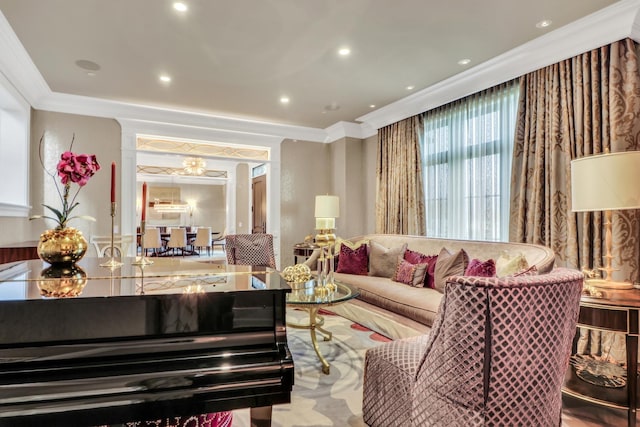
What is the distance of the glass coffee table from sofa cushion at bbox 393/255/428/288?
3.19ft

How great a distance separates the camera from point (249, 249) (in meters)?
4.29

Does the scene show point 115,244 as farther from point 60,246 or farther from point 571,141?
point 571,141

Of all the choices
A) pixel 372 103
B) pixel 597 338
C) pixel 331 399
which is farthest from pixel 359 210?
pixel 331 399

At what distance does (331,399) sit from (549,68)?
3.45 metres

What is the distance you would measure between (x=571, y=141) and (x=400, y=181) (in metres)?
2.28

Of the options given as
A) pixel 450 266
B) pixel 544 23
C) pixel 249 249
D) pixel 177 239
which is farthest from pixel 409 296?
pixel 177 239

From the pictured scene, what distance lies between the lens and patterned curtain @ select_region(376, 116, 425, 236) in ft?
15.9

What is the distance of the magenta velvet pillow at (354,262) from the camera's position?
4.36 m

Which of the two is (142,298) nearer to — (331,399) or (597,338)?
(331,399)

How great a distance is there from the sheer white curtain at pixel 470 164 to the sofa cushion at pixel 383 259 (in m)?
0.81

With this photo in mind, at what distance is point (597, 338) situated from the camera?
2.84 m

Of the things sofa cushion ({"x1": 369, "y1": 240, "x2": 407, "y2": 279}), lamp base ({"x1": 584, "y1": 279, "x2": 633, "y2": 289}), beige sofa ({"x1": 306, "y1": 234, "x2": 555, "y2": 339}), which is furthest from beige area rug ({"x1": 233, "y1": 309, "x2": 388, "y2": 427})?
lamp base ({"x1": 584, "y1": 279, "x2": 633, "y2": 289})

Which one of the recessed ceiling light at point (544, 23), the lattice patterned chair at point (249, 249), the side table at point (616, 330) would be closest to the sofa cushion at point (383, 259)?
the lattice patterned chair at point (249, 249)

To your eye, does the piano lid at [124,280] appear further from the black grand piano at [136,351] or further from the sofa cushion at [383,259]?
the sofa cushion at [383,259]
